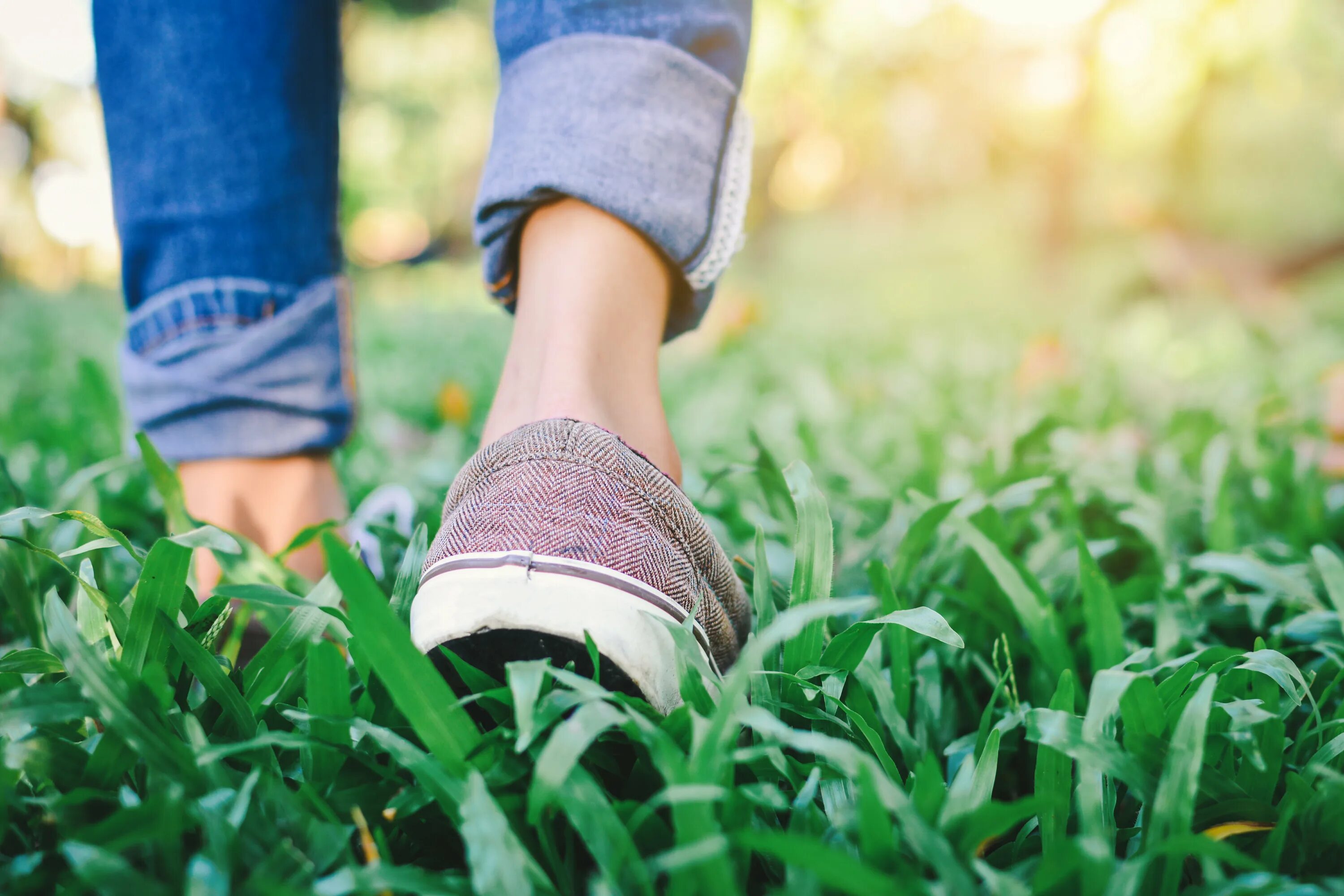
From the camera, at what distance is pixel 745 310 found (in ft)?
11.7

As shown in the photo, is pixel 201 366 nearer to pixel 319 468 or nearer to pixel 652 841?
pixel 319 468

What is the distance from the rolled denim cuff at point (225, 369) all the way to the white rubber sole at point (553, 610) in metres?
0.50

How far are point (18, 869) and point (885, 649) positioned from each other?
63cm

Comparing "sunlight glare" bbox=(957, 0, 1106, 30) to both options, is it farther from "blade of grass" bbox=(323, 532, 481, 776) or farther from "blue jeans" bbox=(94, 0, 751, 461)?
"blade of grass" bbox=(323, 532, 481, 776)

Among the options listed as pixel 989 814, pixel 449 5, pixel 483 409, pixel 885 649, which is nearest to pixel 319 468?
pixel 885 649

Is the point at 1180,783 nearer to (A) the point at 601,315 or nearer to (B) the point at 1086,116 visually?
(A) the point at 601,315

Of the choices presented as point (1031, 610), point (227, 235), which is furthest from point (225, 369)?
point (1031, 610)

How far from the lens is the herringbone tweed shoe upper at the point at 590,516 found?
1.95ft

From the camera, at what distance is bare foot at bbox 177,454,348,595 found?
951 mm

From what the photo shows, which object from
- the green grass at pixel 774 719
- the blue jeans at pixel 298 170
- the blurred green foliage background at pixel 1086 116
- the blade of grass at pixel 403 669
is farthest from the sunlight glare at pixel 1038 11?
the blade of grass at pixel 403 669

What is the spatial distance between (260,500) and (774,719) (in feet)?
2.33

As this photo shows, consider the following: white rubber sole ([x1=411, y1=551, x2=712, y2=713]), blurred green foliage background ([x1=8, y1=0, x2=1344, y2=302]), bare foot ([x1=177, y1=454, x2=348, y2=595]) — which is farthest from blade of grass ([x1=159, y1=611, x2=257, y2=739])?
blurred green foliage background ([x1=8, y1=0, x2=1344, y2=302])

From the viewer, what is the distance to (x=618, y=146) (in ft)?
2.52

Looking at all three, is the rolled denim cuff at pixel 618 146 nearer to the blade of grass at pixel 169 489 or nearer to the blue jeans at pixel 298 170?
the blue jeans at pixel 298 170
